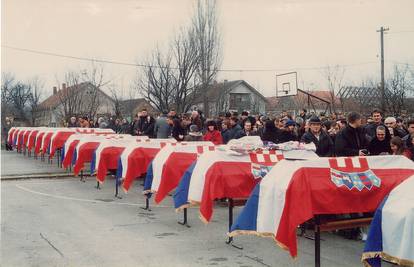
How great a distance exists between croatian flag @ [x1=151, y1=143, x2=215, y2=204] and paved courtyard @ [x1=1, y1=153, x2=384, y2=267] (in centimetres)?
55

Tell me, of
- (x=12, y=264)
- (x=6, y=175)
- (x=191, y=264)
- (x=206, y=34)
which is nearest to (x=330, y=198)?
(x=191, y=264)

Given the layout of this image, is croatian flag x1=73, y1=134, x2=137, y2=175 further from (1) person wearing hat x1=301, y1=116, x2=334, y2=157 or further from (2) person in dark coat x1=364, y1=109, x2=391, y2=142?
(2) person in dark coat x1=364, y1=109, x2=391, y2=142

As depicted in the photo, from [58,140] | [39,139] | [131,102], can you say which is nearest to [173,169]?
[58,140]

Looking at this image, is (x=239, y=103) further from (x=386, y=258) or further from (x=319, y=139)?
(x=386, y=258)

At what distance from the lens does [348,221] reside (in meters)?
Result: 6.29

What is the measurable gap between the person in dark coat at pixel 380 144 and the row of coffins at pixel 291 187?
3.95ft

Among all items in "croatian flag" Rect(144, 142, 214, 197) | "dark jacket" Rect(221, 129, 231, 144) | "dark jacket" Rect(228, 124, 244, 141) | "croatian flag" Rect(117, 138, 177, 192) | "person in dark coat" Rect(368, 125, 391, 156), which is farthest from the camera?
"dark jacket" Rect(221, 129, 231, 144)

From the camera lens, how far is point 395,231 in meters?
4.63

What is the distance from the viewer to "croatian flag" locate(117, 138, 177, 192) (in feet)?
36.1

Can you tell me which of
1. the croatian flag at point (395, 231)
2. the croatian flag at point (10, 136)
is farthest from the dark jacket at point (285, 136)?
the croatian flag at point (10, 136)

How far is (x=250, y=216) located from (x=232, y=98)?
163ft

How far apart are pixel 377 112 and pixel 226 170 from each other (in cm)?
460

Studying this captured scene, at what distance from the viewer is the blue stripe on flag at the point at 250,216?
6.08 m

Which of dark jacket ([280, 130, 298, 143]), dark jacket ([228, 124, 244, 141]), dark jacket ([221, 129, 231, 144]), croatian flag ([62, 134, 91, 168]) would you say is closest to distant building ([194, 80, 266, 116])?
croatian flag ([62, 134, 91, 168])
